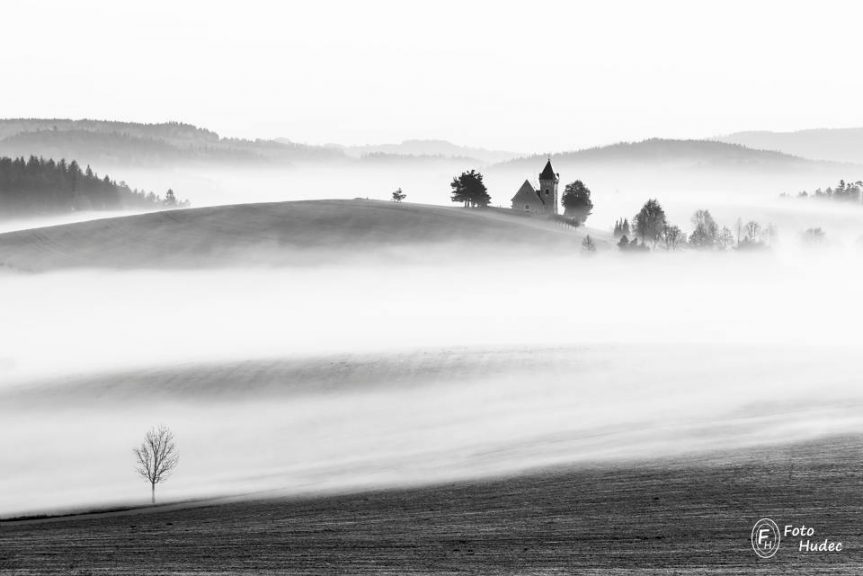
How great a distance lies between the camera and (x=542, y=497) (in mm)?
34531

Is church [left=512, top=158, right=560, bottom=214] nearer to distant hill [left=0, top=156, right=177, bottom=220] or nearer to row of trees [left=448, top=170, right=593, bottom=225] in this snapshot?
row of trees [left=448, top=170, right=593, bottom=225]

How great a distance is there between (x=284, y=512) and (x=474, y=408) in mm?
21495

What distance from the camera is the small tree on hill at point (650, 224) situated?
132 m

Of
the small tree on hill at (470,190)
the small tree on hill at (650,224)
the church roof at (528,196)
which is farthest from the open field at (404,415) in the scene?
the small tree on hill at (470,190)

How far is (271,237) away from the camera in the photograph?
127 m

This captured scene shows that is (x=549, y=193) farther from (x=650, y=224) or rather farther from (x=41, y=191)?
(x=41, y=191)

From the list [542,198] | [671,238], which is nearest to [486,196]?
[542,198]

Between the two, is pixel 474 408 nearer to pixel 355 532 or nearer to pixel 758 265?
pixel 355 532

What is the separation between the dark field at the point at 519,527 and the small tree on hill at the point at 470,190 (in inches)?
4391

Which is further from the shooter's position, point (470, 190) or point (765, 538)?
point (470, 190)

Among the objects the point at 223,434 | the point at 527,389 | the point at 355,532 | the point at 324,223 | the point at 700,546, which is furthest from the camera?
the point at 324,223

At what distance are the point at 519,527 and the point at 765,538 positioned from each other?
7.14m

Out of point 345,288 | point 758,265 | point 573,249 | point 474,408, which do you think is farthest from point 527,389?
point 758,265

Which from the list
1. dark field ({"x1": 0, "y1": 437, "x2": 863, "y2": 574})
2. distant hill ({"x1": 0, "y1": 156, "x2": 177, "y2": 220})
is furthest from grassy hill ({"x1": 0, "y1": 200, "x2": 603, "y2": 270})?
dark field ({"x1": 0, "y1": 437, "x2": 863, "y2": 574})
